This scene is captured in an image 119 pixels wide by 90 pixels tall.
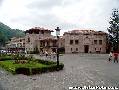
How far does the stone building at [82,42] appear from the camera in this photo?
83688 millimetres

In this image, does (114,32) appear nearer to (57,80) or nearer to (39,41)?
(39,41)

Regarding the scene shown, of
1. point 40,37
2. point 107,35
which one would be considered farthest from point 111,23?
point 40,37

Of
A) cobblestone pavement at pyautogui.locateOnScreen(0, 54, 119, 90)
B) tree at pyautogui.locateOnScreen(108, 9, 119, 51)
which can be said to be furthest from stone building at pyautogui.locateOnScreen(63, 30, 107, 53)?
cobblestone pavement at pyautogui.locateOnScreen(0, 54, 119, 90)

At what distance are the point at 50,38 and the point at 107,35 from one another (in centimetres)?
1966

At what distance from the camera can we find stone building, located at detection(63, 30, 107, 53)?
8369 centimetres

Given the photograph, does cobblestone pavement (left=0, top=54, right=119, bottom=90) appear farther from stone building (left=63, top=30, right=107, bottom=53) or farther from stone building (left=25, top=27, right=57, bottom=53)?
stone building (left=25, top=27, right=57, bottom=53)

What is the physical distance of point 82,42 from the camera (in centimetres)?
8394

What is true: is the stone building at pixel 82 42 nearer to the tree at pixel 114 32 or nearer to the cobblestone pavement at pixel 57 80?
the tree at pixel 114 32

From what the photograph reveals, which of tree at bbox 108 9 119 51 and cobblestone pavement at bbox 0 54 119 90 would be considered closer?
cobblestone pavement at bbox 0 54 119 90

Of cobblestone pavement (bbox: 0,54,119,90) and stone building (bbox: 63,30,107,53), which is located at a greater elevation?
stone building (bbox: 63,30,107,53)

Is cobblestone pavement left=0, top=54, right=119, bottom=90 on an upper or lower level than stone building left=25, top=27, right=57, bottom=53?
lower

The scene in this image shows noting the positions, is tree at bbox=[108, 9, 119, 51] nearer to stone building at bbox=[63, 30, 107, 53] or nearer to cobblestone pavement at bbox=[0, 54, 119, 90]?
stone building at bbox=[63, 30, 107, 53]

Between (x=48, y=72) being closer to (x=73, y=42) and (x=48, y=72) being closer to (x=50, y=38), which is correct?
(x=73, y=42)

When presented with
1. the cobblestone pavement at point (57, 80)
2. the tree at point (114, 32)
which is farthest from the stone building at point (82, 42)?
the cobblestone pavement at point (57, 80)
